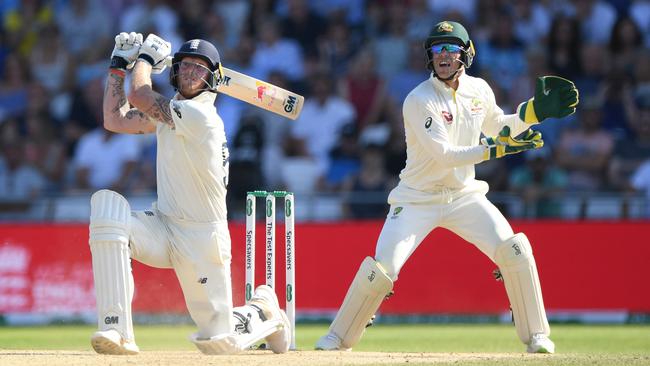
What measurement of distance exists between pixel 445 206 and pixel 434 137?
1.65 ft

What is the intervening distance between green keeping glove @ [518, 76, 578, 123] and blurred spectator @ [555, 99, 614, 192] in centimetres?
515

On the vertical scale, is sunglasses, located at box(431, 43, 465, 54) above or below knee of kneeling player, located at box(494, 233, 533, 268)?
above

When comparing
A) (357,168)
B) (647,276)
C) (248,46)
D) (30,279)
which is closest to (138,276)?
(30,279)

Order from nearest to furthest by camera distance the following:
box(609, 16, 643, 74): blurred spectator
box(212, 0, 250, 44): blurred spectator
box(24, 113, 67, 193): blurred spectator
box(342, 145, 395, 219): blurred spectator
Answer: box(342, 145, 395, 219): blurred spectator < box(609, 16, 643, 74): blurred spectator < box(24, 113, 67, 193): blurred spectator < box(212, 0, 250, 44): blurred spectator

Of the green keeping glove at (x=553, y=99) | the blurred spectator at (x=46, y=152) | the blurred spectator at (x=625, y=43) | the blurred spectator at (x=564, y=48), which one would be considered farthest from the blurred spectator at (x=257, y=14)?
the green keeping glove at (x=553, y=99)

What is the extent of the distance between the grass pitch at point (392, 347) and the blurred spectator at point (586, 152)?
1.74 m

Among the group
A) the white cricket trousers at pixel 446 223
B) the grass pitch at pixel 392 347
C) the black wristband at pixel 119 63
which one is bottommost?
the grass pitch at pixel 392 347

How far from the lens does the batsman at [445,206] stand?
8109mm

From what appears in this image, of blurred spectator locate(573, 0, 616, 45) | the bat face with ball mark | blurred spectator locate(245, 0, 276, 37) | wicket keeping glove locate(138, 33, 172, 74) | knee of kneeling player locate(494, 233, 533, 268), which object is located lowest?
knee of kneeling player locate(494, 233, 533, 268)

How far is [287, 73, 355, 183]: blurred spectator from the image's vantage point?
14.1 meters

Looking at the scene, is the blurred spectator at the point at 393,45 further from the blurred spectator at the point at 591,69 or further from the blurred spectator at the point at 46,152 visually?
the blurred spectator at the point at 46,152

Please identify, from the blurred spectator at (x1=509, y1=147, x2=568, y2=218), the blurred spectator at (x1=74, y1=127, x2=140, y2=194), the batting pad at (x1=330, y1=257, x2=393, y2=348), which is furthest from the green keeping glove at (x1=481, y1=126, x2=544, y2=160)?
the blurred spectator at (x1=74, y1=127, x2=140, y2=194)

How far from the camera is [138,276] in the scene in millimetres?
12398

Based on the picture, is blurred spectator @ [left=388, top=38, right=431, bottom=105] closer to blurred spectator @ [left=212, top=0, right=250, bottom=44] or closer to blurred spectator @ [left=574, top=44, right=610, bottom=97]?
blurred spectator @ [left=574, top=44, right=610, bottom=97]
